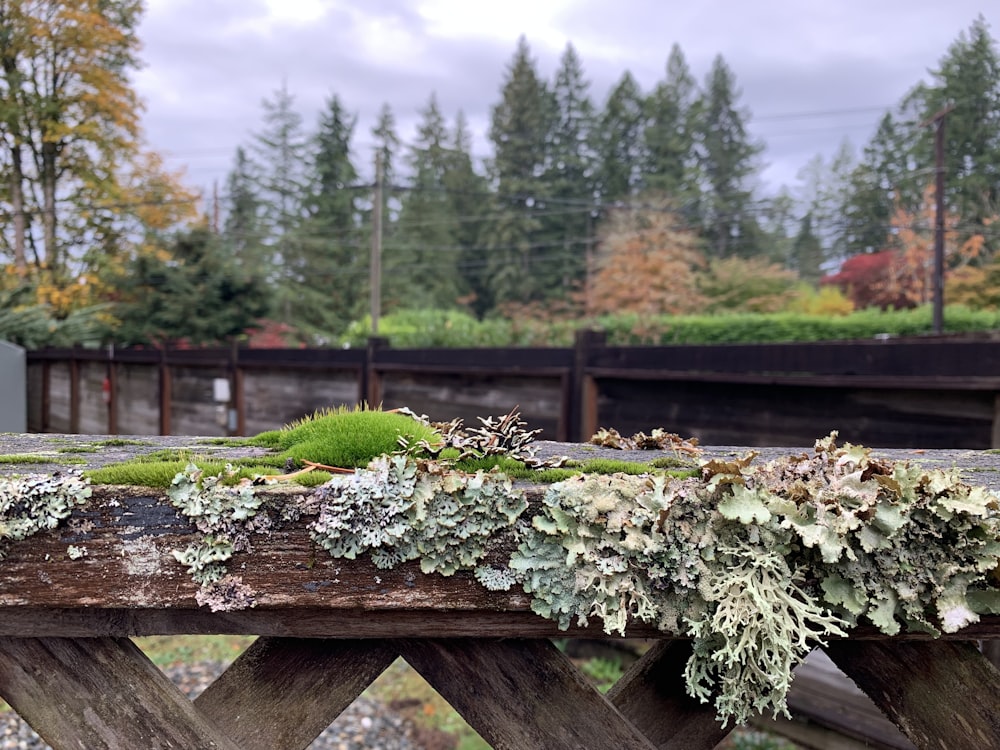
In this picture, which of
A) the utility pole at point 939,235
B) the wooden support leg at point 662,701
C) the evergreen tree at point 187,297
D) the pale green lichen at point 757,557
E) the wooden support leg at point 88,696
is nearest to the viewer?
the pale green lichen at point 757,557

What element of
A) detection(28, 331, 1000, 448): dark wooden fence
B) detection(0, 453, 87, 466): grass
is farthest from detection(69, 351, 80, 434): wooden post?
detection(0, 453, 87, 466): grass

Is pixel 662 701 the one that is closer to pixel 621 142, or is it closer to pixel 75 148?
pixel 75 148

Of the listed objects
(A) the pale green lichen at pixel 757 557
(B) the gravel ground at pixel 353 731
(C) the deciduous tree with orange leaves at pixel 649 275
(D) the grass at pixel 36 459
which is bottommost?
(B) the gravel ground at pixel 353 731

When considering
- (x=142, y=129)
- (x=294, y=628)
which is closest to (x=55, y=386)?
(x=142, y=129)

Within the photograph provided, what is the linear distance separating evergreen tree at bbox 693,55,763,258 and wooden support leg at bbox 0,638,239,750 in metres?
37.4

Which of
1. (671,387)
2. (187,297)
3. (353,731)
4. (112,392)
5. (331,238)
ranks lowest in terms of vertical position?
(353,731)

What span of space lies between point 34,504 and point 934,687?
106cm

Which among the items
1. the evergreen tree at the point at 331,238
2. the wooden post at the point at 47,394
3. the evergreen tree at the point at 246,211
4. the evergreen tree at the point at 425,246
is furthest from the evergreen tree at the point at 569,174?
the wooden post at the point at 47,394

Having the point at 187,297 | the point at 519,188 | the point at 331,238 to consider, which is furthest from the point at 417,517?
the point at 519,188

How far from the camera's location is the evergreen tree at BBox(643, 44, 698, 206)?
38.1 m

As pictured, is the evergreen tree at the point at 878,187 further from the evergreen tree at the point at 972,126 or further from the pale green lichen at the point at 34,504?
the pale green lichen at the point at 34,504

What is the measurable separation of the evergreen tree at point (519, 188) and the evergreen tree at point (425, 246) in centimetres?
237

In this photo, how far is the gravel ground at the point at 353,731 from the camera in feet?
16.6

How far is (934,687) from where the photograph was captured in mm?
877
